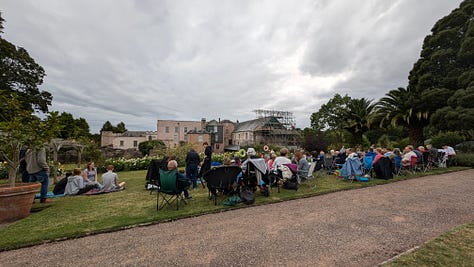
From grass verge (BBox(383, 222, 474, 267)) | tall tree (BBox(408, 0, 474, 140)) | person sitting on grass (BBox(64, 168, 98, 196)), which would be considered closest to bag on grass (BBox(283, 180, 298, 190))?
grass verge (BBox(383, 222, 474, 267))

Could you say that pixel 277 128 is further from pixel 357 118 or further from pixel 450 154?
pixel 450 154

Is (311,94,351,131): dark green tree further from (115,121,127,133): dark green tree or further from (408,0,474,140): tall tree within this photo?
(115,121,127,133): dark green tree

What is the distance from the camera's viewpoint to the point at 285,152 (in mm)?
6820

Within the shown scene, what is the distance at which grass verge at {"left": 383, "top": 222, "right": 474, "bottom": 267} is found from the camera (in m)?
2.19

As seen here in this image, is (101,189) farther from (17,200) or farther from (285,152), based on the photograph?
(285,152)

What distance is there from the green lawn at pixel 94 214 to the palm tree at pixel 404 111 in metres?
14.3

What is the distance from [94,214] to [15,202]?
1.58m

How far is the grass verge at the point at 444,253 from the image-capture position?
2191 millimetres

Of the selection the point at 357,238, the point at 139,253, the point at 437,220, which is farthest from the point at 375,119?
the point at 139,253

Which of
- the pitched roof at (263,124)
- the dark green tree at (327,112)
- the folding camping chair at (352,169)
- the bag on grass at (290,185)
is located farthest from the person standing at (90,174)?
the dark green tree at (327,112)

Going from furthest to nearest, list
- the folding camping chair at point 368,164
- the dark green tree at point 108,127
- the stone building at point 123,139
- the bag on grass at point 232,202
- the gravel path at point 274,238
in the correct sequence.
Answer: the dark green tree at point 108,127 → the stone building at point 123,139 → the folding camping chair at point 368,164 → the bag on grass at point 232,202 → the gravel path at point 274,238

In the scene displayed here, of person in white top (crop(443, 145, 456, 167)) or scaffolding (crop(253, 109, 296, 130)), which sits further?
scaffolding (crop(253, 109, 296, 130))

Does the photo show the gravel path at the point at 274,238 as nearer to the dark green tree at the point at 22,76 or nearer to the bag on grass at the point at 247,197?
the bag on grass at the point at 247,197

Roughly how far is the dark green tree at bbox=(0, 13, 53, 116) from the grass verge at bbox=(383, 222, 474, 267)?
2511 cm
